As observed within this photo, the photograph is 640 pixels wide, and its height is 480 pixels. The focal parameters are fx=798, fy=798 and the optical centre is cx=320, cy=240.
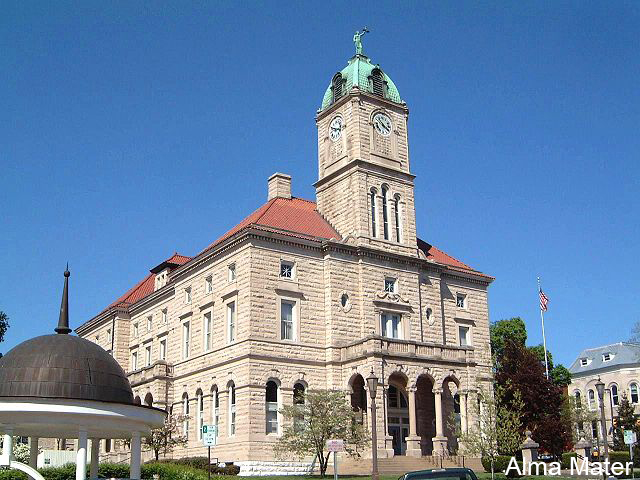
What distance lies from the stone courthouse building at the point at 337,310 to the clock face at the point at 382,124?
0.08 meters

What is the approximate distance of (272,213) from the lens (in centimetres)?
4988

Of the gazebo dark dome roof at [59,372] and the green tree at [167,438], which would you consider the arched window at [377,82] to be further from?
the gazebo dark dome roof at [59,372]

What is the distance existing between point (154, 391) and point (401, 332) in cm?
1652

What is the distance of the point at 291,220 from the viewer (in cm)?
4988

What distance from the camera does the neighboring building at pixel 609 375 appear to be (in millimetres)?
81812

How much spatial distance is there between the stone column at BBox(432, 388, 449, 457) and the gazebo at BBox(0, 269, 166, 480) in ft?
79.3

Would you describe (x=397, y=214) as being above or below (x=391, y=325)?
above

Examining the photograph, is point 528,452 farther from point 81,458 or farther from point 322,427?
point 81,458

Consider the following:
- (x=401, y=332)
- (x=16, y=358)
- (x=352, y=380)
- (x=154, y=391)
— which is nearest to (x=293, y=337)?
(x=352, y=380)

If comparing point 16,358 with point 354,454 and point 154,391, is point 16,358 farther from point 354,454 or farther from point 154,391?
point 154,391

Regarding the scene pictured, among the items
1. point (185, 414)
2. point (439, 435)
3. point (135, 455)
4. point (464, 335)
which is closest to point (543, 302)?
point (464, 335)

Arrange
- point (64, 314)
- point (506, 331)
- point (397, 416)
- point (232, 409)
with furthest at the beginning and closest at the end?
point (506, 331) < point (397, 416) < point (232, 409) < point (64, 314)

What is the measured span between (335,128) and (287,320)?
47.2ft

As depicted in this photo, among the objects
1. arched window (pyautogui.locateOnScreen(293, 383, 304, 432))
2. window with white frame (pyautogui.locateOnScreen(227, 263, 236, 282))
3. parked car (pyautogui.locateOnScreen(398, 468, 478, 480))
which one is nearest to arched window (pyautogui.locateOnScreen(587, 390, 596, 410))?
arched window (pyautogui.locateOnScreen(293, 383, 304, 432))
